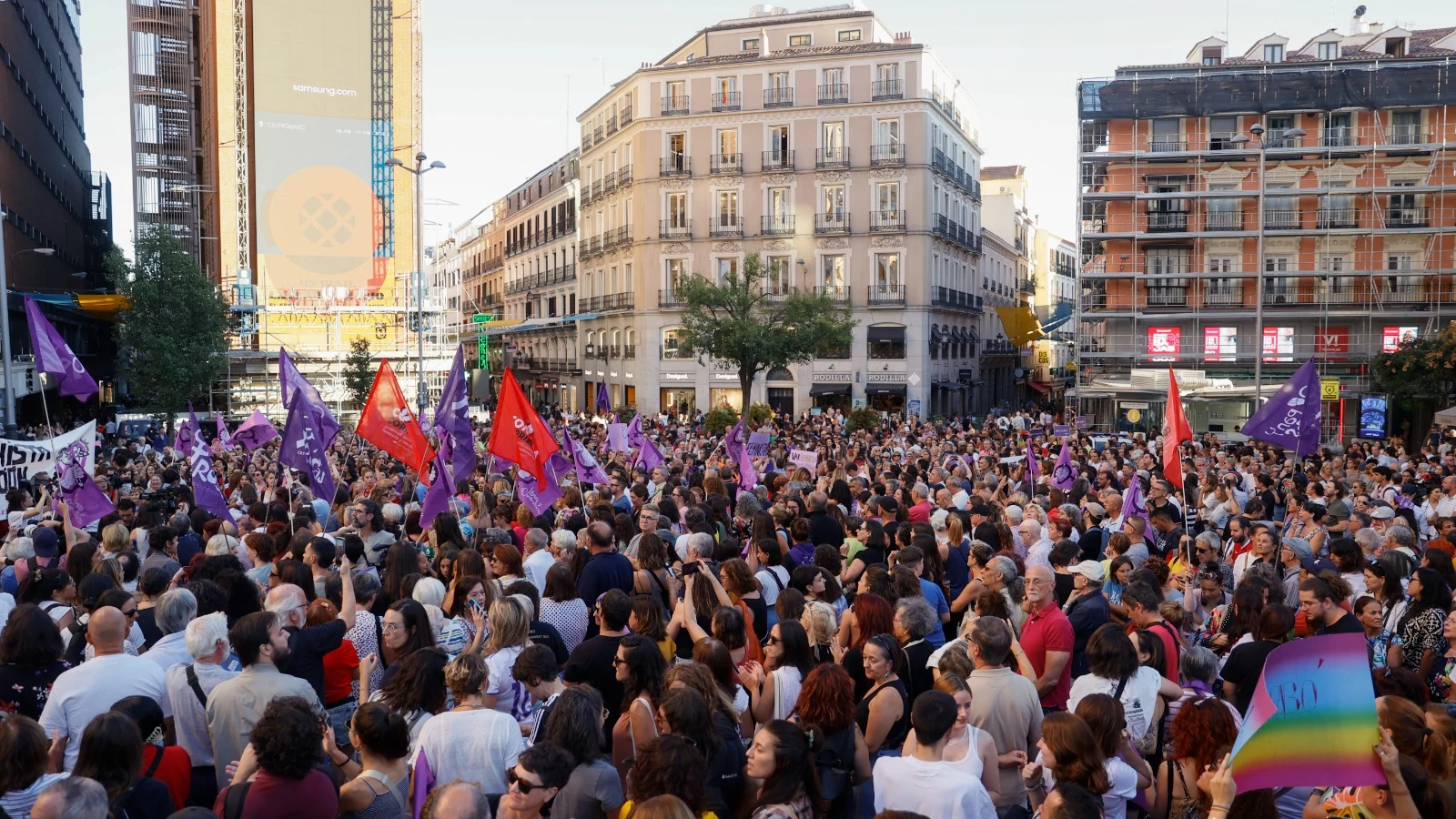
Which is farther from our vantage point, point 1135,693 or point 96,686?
point 1135,693

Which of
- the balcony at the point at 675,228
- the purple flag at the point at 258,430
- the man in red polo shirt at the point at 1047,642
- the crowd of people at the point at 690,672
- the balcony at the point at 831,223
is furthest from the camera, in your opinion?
the balcony at the point at 675,228

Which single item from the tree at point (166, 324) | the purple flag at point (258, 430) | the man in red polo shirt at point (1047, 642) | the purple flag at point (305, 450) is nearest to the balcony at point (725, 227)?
the tree at point (166, 324)

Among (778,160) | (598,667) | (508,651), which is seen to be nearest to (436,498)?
(508,651)

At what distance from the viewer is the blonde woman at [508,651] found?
19.1 ft

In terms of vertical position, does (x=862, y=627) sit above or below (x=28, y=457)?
below

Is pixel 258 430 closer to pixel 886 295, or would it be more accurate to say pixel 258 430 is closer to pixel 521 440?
pixel 521 440

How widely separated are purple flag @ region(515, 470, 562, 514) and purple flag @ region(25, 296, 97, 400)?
27.5 ft

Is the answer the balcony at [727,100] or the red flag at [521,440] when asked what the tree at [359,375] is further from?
the red flag at [521,440]

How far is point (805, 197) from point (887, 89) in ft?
18.6

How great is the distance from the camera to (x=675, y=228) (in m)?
51.7

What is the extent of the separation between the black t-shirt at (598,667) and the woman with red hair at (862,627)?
1.27 meters

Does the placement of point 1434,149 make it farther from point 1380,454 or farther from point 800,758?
point 800,758

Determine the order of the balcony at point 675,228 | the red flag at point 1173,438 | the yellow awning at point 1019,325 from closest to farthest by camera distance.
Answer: the red flag at point 1173,438 < the balcony at point 675,228 < the yellow awning at point 1019,325

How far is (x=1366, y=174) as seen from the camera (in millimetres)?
41375
